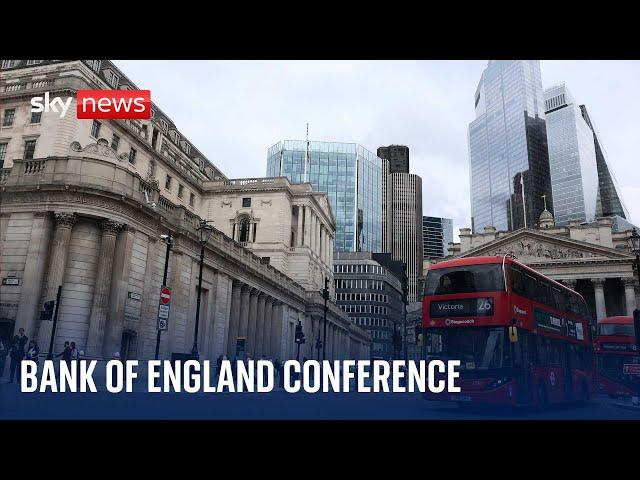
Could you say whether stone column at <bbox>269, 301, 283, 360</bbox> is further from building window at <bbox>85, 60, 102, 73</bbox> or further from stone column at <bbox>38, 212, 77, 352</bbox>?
stone column at <bbox>38, 212, 77, 352</bbox>

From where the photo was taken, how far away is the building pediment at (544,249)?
183 feet

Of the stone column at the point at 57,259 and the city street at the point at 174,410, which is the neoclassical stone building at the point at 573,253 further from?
the stone column at the point at 57,259

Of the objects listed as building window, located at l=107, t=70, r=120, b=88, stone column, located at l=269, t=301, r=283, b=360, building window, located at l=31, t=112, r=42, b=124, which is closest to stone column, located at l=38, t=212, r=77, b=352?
building window, located at l=31, t=112, r=42, b=124

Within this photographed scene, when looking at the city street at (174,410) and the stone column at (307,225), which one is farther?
the stone column at (307,225)

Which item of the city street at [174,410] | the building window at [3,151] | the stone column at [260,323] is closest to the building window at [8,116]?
the building window at [3,151]

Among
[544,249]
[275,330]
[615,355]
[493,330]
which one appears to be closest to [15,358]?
[493,330]

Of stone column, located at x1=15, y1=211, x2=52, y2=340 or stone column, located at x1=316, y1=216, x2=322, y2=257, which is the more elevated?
stone column, located at x1=316, y1=216, x2=322, y2=257

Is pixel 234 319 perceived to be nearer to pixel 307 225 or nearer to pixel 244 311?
pixel 244 311

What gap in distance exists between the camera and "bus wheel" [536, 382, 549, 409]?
57.9 ft

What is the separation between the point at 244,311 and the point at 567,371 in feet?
82.0

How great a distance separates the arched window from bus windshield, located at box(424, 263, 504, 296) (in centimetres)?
4696

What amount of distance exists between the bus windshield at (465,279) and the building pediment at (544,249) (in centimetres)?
3983
